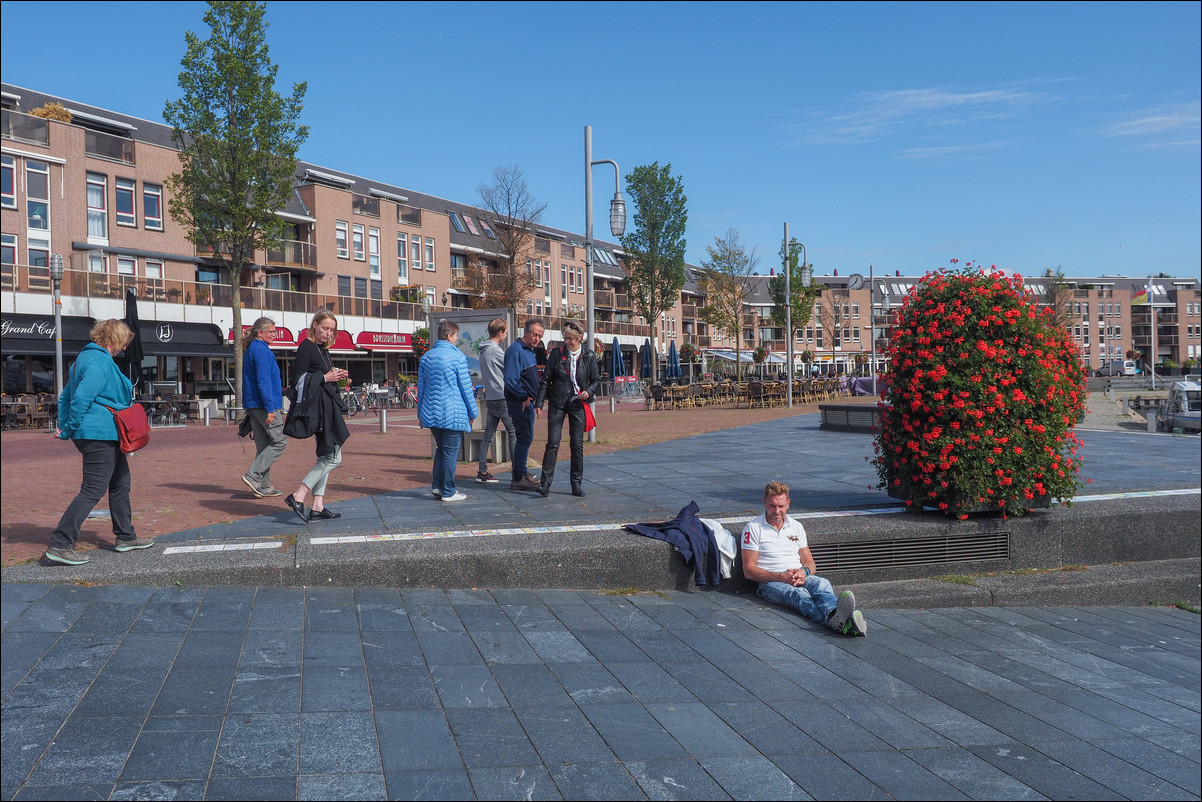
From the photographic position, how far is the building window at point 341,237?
46000 mm

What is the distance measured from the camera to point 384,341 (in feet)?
149

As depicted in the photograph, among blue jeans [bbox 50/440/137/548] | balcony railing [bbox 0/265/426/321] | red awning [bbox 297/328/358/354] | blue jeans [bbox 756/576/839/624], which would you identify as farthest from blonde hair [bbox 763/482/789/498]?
red awning [bbox 297/328/358/354]

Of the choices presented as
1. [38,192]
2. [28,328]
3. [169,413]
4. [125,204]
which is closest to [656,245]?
[125,204]

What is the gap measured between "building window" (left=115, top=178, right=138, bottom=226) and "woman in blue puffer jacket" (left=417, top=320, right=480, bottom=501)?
31.0 m

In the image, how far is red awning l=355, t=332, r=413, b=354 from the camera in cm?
4419

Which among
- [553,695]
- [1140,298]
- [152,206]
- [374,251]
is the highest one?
[1140,298]

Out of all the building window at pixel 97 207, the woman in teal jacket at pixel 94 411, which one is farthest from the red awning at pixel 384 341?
the woman in teal jacket at pixel 94 411

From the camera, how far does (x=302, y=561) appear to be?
517 centimetres

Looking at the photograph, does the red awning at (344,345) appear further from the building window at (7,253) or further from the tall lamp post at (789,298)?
the building window at (7,253)

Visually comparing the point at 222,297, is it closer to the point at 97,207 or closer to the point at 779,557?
the point at 97,207

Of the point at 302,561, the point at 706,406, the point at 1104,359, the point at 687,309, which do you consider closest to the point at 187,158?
the point at 706,406

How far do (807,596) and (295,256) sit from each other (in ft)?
137

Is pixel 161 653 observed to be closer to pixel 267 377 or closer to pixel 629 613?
pixel 629 613

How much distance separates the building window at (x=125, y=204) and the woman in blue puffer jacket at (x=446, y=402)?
1220 inches
